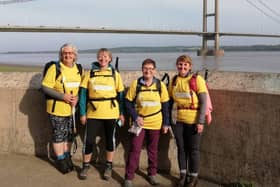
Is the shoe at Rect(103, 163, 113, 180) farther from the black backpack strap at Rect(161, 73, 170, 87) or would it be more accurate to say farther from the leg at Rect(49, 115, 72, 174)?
the black backpack strap at Rect(161, 73, 170, 87)

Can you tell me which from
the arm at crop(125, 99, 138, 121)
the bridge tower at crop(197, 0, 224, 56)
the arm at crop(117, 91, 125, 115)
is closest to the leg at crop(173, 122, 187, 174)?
the arm at crop(125, 99, 138, 121)

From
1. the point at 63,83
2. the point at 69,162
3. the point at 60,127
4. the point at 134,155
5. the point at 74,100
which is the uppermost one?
the point at 63,83

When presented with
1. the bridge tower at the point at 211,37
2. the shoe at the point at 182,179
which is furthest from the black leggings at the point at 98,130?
the bridge tower at the point at 211,37

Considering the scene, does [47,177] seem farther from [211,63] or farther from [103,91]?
[211,63]

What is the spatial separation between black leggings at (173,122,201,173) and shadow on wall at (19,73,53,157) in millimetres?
1409

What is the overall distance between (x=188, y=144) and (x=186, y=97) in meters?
0.42

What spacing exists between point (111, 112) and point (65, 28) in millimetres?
36496

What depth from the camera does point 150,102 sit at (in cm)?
322

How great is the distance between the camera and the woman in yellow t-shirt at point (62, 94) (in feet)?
11.0

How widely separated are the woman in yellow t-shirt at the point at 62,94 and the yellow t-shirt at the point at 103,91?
0.15 metres

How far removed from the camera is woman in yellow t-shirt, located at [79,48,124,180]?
10.8ft

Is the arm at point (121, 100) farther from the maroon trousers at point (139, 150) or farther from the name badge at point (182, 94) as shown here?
the name badge at point (182, 94)

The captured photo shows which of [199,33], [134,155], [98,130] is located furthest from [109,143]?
[199,33]

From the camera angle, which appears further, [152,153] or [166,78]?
[166,78]
